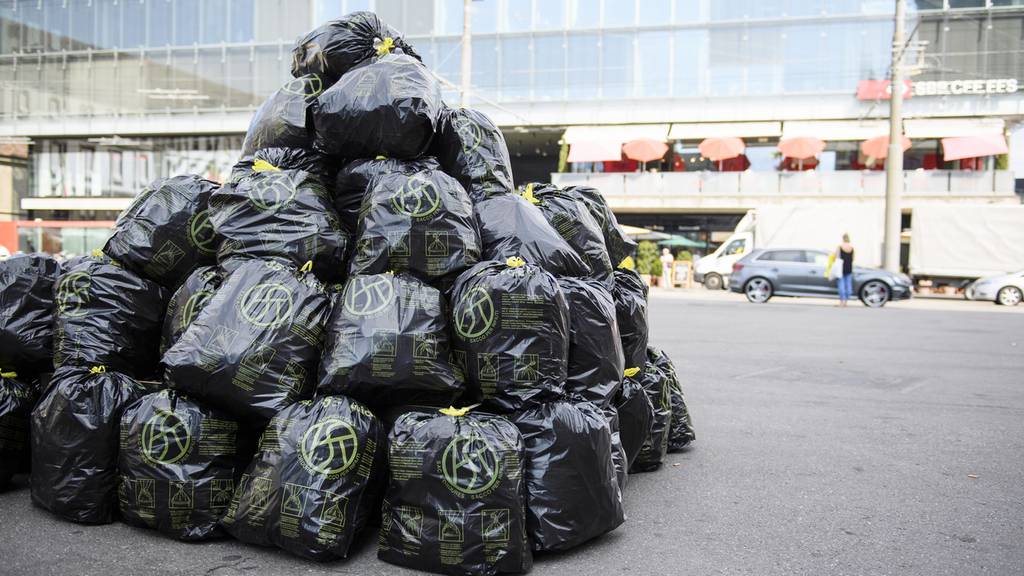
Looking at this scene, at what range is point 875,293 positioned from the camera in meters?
18.7

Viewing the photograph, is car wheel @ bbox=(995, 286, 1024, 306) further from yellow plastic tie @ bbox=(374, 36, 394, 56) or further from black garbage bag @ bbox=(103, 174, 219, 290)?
black garbage bag @ bbox=(103, 174, 219, 290)

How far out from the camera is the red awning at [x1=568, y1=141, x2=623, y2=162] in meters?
32.5

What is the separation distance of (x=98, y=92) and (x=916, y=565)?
43595 mm

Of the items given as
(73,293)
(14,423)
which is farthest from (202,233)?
(14,423)

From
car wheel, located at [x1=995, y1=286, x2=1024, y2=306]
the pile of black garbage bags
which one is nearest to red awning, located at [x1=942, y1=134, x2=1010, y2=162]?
car wheel, located at [x1=995, y1=286, x2=1024, y2=306]

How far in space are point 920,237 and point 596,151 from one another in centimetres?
1322

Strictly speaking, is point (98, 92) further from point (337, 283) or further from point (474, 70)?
point (337, 283)

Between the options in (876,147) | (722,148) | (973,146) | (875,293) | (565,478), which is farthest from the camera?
(722,148)

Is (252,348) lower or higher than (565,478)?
higher

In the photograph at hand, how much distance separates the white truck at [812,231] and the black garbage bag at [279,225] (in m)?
22.1

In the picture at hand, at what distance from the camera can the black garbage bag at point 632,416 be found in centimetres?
404

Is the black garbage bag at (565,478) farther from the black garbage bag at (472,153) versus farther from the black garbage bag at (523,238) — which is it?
the black garbage bag at (472,153)

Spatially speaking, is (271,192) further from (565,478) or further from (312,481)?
(565,478)

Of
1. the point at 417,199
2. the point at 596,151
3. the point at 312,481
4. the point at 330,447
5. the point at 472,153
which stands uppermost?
the point at 596,151
